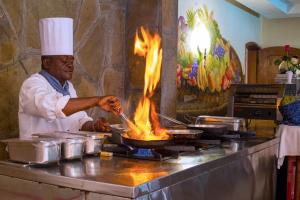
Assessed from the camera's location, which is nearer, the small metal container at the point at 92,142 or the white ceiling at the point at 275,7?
the small metal container at the point at 92,142

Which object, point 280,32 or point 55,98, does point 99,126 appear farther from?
point 280,32

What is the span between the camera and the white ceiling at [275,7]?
6.64 meters

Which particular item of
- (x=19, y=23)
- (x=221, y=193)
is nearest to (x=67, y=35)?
(x=19, y=23)

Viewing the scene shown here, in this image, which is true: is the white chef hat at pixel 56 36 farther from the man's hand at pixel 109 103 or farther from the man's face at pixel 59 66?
the man's hand at pixel 109 103

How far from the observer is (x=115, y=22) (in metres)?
3.92

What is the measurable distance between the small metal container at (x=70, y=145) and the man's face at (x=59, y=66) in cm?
67

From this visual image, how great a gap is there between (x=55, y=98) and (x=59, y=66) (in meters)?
0.40

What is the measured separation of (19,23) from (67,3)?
0.57 m

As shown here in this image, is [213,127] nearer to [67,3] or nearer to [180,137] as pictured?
[180,137]

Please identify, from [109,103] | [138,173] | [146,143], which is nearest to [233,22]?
[109,103]

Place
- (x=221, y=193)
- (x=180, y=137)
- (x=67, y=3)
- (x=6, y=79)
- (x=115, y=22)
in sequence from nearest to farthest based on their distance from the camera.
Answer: (x=221, y=193)
(x=180, y=137)
(x=6, y=79)
(x=67, y=3)
(x=115, y=22)

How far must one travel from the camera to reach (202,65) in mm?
5691

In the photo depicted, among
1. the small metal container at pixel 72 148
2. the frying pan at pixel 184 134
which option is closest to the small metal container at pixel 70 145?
the small metal container at pixel 72 148

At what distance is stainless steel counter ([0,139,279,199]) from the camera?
57.9 inches
